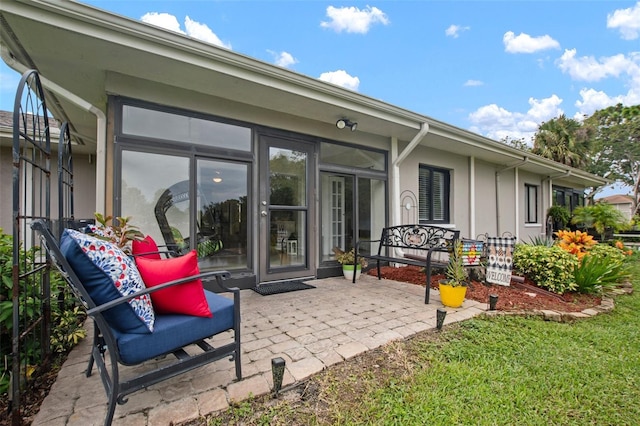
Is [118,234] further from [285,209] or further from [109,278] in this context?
[285,209]

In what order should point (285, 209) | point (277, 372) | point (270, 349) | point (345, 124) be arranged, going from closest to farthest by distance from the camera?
1. point (277, 372)
2. point (270, 349)
3. point (285, 209)
4. point (345, 124)

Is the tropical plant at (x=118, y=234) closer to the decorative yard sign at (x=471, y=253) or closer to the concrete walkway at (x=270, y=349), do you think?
the concrete walkway at (x=270, y=349)

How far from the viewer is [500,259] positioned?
3959mm

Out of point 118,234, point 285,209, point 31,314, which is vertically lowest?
point 31,314

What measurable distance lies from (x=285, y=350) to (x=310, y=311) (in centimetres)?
93

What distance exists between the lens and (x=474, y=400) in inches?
65.2

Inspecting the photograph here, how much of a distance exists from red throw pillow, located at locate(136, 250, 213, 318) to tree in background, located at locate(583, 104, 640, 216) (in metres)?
25.1

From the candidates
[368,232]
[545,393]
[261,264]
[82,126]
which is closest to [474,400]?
[545,393]

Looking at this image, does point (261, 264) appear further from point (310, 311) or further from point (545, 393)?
point (545, 393)

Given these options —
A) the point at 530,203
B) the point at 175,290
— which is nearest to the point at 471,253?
the point at 175,290

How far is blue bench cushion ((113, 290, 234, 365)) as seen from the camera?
1378 millimetres

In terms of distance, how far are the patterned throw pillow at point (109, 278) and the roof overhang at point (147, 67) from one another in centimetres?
205

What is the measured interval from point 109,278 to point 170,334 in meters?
0.42

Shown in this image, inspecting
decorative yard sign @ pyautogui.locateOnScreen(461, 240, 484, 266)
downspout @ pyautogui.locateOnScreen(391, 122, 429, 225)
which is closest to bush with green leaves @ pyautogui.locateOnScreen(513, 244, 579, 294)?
decorative yard sign @ pyautogui.locateOnScreen(461, 240, 484, 266)
